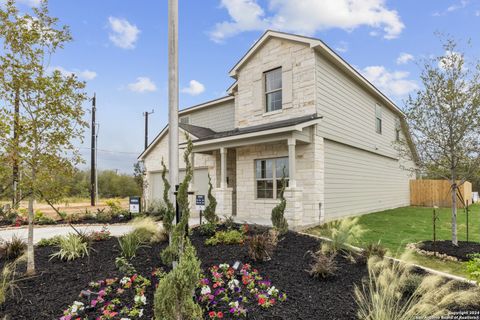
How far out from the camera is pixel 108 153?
3306cm

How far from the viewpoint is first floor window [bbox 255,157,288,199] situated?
10172 mm

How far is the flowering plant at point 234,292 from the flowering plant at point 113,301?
0.75m

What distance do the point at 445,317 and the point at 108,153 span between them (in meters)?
34.4

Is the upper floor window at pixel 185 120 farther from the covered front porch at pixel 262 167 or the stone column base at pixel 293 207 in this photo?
the stone column base at pixel 293 207

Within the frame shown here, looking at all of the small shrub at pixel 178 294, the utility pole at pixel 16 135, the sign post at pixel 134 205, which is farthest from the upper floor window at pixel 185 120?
the small shrub at pixel 178 294

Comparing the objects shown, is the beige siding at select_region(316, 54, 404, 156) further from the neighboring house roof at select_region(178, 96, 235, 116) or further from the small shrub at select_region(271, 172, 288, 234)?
the neighboring house roof at select_region(178, 96, 235, 116)

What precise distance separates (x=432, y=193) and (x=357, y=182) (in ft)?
31.7

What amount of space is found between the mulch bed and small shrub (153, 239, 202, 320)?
702 mm

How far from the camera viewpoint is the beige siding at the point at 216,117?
1405 centimetres

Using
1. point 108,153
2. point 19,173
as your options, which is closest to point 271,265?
point 19,173

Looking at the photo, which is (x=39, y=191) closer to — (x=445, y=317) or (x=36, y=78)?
(x=36, y=78)

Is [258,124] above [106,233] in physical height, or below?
above

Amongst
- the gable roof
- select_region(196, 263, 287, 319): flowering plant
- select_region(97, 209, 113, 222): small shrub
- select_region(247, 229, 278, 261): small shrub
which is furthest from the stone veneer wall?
select_region(97, 209, 113, 222): small shrub

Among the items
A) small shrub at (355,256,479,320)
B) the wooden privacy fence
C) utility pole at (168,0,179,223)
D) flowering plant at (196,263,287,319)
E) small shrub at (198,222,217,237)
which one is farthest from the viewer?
the wooden privacy fence
